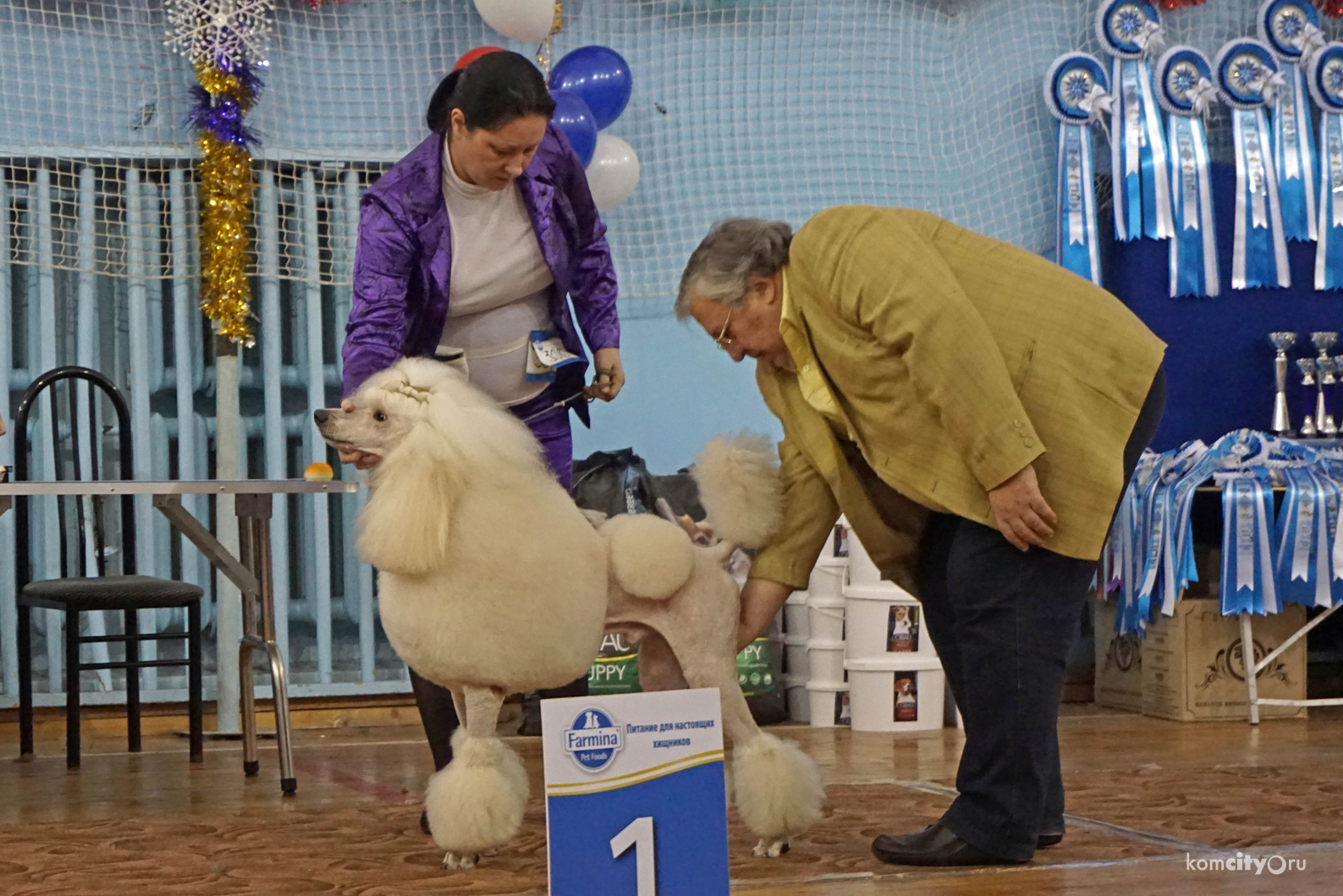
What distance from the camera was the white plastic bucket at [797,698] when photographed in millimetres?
4047

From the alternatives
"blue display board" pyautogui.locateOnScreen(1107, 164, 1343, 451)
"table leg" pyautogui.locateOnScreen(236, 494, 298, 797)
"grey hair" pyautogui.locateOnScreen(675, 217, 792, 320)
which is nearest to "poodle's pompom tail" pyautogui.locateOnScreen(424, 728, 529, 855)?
"grey hair" pyautogui.locateOnScreen(675, 217, 792, 320)

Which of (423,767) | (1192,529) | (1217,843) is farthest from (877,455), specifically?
(1192,529)

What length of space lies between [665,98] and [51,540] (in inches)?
91.0

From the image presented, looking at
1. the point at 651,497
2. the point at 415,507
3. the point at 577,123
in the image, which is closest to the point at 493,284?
the point at 415,507

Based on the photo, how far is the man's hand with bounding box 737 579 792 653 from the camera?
205cm

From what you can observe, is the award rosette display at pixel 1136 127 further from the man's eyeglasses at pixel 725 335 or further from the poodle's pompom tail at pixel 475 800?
the poodle's pompom tail at pixel 475 800

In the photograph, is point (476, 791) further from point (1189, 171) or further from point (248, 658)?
point (1189, 171)

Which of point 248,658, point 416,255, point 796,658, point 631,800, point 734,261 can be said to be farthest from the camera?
point 796,658

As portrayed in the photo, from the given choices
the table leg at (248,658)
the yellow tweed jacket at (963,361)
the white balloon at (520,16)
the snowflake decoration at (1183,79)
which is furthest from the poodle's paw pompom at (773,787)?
the snowflake decoration at (1183,79)

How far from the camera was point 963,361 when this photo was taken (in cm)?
177

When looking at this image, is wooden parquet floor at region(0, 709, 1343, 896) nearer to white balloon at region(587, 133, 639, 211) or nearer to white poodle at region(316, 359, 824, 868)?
white poodle at region(316, 359, 824, 868)

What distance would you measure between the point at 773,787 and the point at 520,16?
2.50m

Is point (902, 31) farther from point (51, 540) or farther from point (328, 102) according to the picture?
point (51, 540)

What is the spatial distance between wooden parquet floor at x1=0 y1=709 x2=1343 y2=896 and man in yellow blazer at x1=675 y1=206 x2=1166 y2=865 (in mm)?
180
